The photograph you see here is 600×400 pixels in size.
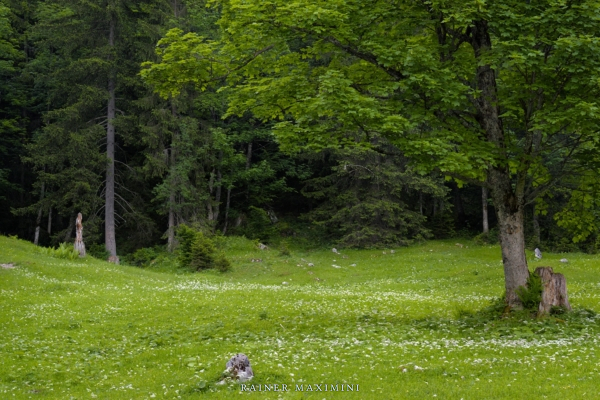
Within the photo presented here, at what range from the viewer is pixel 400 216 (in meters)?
47.1

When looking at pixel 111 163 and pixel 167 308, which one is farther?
pixel 111 163

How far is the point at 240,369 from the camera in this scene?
10641mm

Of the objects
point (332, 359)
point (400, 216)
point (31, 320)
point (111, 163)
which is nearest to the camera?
point (332, 359)

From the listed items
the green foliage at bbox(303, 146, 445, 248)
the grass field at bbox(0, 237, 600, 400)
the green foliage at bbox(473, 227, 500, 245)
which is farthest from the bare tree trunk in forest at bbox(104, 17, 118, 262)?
the green foliage at bbox(473, 227, 500, 245)

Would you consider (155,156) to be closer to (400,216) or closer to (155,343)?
(400,216)

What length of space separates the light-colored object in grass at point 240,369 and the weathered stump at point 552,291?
8.39 m

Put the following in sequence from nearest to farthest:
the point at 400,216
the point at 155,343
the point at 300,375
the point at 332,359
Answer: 1. the point at 300,375
2. the point at 332,359
3. the point at 155,343
4. the point at 400,216

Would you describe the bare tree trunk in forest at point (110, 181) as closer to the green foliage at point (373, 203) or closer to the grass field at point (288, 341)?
the grass field at point (288, 341)

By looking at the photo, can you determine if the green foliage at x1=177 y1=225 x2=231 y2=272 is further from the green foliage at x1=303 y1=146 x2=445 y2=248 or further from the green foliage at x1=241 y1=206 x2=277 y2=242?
the green foliage at x1=303 y1=146 x2=445 y2=248

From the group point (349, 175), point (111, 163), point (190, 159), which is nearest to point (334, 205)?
point (349, 175)

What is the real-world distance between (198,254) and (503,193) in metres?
23.1

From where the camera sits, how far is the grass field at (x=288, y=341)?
1023 cm

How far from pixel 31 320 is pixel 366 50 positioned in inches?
524

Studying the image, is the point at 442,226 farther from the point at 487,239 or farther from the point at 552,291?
the point at 552,291
